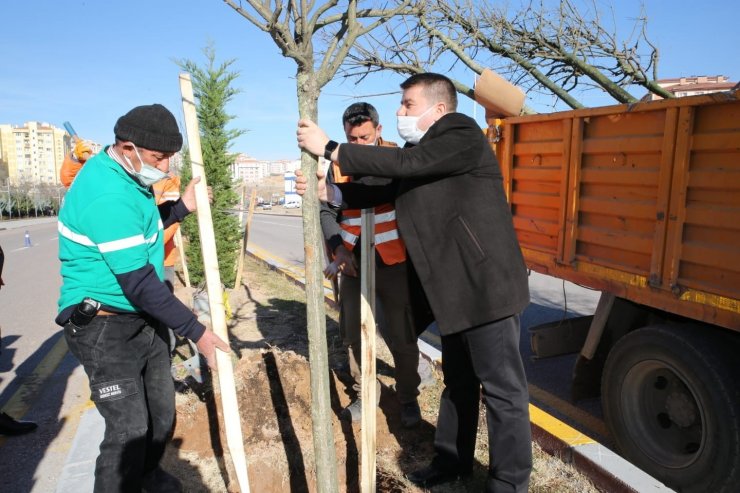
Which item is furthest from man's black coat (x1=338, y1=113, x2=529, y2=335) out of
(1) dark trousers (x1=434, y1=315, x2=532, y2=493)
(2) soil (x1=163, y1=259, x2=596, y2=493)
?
(2) soil (x1=163, y1=259, x2=596, y2=493)

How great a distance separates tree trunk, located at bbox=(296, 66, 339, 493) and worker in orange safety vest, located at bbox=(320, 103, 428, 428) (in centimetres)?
92

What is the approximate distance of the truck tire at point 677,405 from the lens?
2666 mm

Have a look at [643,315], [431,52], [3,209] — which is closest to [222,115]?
[431,52]

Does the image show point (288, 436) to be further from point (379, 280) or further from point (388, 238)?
point (388, 238)

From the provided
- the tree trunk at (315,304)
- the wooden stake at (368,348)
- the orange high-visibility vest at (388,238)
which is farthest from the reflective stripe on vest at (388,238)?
the tree trunk at (315,304)

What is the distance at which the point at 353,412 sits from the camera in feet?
11.5

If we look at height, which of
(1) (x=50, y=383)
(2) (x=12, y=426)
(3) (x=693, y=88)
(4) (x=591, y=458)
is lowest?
(1) (x=50, y=383)

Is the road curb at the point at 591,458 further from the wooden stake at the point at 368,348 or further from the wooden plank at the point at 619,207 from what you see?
the wooden plank at the point at 619,207

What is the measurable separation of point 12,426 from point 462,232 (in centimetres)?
341

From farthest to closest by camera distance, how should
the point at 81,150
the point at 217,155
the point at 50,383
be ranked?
the point at 217,155, the point at 50,383, the point at 81,150

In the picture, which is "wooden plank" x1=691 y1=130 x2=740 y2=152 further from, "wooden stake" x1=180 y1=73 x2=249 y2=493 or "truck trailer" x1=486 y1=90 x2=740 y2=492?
"wooden stake" x1=180 y1=73 x2=249 y2=493

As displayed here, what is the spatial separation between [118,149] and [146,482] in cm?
169

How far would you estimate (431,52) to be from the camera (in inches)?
285

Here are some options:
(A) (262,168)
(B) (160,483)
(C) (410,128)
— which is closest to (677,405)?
(C) (410,128)
